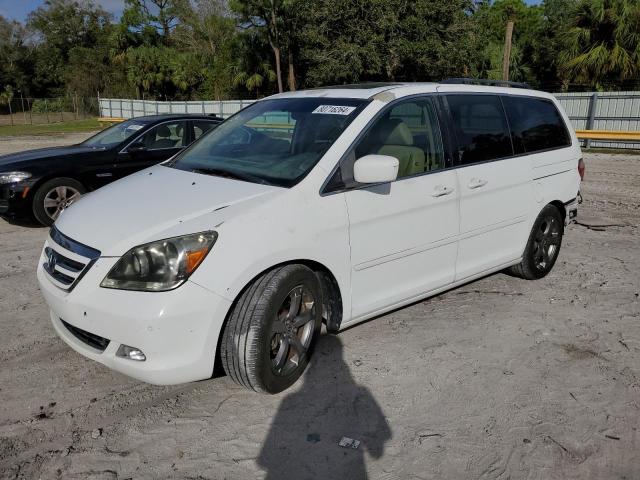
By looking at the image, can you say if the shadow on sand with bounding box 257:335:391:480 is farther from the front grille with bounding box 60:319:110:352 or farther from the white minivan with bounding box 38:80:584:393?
the front grille with bounding box 60:319:110:352

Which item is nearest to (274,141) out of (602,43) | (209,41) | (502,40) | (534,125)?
(534,125)

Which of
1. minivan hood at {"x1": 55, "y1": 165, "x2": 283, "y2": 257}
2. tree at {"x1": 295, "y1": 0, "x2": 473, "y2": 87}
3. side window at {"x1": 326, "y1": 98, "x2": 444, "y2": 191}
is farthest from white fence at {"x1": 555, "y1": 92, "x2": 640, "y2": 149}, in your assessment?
minivan hood at {"x1": 55, "y1": 165, "x2": 283, "y2": 257}

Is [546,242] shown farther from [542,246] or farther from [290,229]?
[290,229]

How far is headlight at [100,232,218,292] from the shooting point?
2852 millimetres

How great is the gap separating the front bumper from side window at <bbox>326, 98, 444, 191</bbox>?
3.89ft

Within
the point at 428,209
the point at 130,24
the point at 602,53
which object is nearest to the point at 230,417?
the point at 428,209

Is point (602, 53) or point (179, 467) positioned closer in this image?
point (179, 467)

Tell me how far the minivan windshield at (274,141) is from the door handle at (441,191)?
2.59 ft

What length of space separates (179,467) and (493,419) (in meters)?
1.69

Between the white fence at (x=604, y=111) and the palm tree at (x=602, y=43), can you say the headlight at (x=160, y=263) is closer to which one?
the white fence at (x=604, y=111)

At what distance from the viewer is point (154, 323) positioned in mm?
2779

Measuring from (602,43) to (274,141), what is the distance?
22662mm

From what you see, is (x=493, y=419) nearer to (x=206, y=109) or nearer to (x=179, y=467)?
(x=179, y=467)

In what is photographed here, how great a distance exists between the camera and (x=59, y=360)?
12.4 feet
